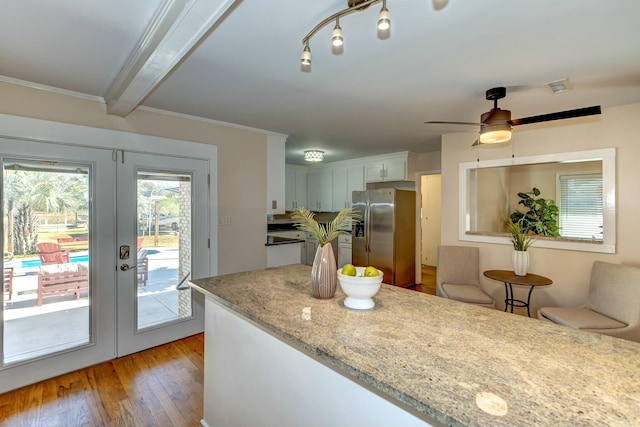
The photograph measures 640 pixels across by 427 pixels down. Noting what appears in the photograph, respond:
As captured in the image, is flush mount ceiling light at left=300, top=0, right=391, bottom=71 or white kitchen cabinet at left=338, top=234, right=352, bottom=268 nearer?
flush mount ceiling light at left=300, top=0, right=391, bottom=71

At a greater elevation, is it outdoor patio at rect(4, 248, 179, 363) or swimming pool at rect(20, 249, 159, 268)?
swimming pool at rect(20, 249, 159, 268)

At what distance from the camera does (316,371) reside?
1.16 meters

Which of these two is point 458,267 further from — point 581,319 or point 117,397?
point 117,397

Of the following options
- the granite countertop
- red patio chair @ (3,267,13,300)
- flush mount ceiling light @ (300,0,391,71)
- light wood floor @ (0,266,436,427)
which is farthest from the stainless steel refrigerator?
red patio chair @ (3,267,13,300)

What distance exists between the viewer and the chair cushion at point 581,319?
7.52 feet

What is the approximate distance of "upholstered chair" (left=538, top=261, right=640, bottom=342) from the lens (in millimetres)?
2252

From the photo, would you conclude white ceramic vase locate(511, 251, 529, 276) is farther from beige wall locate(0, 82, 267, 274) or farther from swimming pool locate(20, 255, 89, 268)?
swimming pool locate(20, 255, 89, 268)

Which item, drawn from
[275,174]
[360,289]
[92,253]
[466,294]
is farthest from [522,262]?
[92,253]

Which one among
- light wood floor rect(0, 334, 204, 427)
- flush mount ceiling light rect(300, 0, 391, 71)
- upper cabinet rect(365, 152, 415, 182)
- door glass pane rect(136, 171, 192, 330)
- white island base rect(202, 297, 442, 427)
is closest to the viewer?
white island base rect(202, 297, 442, 427)

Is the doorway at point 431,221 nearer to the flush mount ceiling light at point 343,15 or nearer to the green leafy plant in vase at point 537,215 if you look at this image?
the green leafy plant in vase at point 537,215

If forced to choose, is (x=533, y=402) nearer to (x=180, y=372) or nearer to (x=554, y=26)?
(x=554, y=26)

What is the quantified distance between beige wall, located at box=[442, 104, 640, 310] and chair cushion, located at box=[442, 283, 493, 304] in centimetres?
56

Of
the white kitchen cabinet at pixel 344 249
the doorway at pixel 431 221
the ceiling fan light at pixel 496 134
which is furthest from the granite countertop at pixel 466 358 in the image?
the doorway at pixel 431 221

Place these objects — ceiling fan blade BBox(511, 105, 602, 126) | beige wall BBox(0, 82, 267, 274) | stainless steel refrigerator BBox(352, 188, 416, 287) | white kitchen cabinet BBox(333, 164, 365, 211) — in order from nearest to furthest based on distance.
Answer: ceiling fan blade BBox(511, 105, 602, 126) < beige wall BBox(0, 82, 267, 274) < stainless steel refrigerator BBox(352, 188, 416, 287) < white kitchen cabinet BBox(333, 164, 365, 211)
